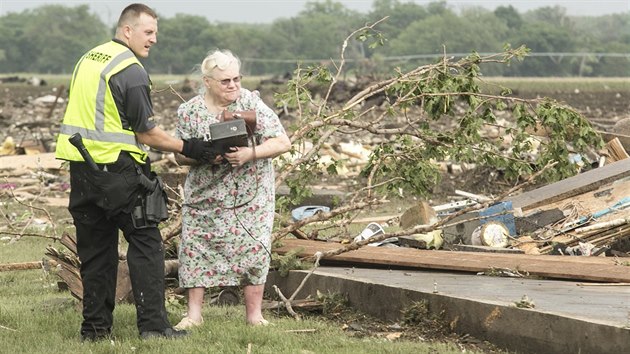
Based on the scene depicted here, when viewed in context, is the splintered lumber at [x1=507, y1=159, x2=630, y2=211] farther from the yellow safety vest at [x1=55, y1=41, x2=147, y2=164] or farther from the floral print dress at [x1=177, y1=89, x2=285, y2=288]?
the yellow safety vest at [x1=55, y1=41, x2=147, y2=164]

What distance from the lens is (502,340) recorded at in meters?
7.94

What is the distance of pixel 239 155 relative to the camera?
8.39m

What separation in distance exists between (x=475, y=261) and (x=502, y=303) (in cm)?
177

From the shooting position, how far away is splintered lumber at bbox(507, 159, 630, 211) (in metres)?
12.5

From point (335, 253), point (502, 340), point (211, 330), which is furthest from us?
point (335, 253)

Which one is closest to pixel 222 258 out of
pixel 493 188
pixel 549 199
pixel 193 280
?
pixel 193 280

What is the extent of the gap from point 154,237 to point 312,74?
389 centimetres

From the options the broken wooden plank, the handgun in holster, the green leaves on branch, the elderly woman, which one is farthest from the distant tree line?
the handgun in holster

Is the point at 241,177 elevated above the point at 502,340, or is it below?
above

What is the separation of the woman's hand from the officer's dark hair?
94cm

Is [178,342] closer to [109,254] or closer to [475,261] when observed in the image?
[109,254]

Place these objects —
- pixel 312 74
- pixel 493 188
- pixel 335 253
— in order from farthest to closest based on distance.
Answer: pixel 493 188, pixel 312 74, pixel 335 253

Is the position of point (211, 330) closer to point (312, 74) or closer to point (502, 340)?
point (502, 340)

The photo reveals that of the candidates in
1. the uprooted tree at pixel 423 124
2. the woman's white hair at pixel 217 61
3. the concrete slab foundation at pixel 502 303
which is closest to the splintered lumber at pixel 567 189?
the uprooted tree at pixel 423 124
